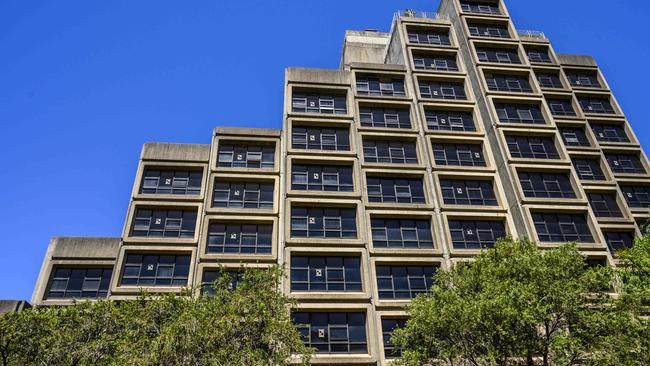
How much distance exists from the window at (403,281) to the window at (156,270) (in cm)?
1371

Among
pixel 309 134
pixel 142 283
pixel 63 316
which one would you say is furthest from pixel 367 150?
pixel 63 316

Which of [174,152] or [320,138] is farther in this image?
[320,138]

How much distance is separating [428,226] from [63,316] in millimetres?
24065

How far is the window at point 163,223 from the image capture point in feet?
107

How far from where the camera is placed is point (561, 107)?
4416cm

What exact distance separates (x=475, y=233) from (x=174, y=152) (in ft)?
80.1

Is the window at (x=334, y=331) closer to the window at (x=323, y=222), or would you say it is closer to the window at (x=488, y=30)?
the window at (x=323, y=222)

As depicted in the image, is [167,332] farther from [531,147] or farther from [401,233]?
[531,147]

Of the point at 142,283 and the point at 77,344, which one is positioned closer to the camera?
the point at 77,344

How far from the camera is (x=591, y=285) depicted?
20.7 meters

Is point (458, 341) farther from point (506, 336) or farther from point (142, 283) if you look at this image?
point (142, 283)

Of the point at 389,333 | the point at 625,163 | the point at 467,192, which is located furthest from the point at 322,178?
the point at 625,163

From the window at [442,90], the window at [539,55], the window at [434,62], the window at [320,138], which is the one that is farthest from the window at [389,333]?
the window at [539,55]

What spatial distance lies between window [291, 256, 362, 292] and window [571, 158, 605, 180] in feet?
78.6
